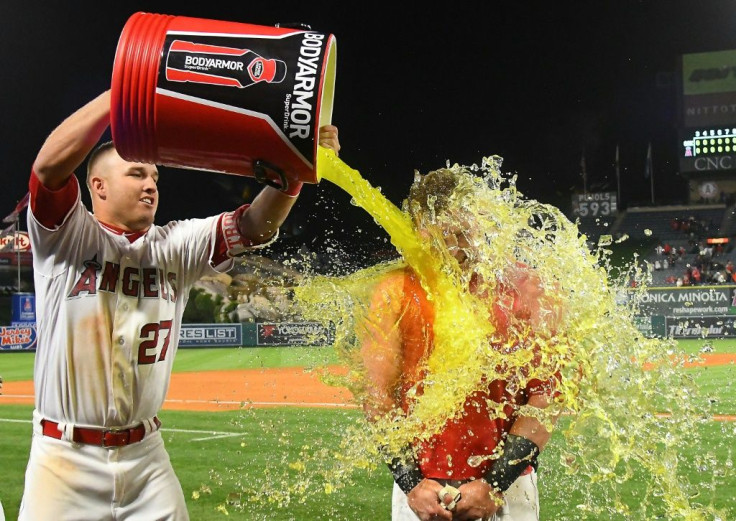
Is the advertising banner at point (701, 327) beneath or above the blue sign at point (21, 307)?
beneath

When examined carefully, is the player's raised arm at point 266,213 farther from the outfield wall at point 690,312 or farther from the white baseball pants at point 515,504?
the outfield wall at point 690,312

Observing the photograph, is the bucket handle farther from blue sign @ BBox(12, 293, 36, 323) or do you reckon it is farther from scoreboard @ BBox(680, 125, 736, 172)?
scoreboard @ BBox(680, 125, 736, 172)

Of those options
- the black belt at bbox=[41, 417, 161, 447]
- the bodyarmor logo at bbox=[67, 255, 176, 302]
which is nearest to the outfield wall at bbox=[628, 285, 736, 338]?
the bodyarmor logo at bbox=[67, 255, 176, 302]

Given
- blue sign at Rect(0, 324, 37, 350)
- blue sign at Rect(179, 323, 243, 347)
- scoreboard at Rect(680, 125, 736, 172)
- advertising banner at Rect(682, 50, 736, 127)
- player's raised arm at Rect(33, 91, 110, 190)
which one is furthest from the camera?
scoreboard at Rect(680, 125, 736, 172)

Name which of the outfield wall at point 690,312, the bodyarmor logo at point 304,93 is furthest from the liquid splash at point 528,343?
the outfield wall at point 690,312

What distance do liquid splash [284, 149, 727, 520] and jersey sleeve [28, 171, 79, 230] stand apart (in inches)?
31.5

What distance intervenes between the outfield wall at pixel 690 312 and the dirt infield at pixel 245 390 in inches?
151

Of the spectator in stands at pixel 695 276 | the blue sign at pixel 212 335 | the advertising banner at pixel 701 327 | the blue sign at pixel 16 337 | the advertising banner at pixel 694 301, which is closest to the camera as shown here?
the advertising banner at pixel 701 327

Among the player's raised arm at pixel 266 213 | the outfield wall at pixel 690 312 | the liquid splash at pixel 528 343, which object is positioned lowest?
the outfield wall at pixel 690 312

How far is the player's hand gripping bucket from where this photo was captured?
1711 mm

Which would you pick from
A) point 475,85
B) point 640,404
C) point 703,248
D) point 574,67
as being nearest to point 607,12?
point 574,67

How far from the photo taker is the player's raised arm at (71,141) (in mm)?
1960

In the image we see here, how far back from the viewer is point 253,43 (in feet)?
5.75

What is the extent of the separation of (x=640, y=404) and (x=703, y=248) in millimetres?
28485
